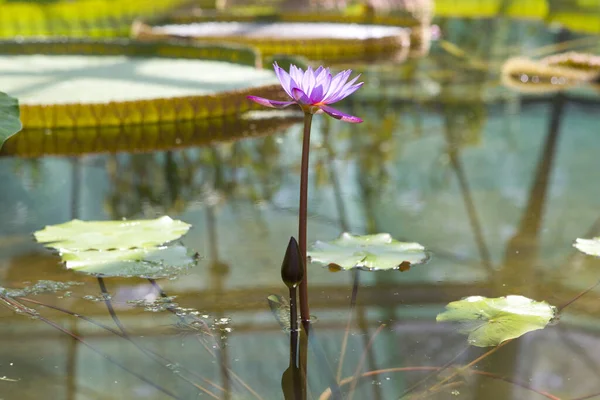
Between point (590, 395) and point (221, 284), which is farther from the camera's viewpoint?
point (221, 284)

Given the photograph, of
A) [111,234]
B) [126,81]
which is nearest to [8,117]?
[111,234]

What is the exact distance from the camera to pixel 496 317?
3.50 feet

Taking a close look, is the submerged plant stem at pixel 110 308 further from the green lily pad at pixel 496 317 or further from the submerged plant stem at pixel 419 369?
the green lily pad at pixel 496 317

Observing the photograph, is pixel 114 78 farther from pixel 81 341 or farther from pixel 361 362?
pixel 361 362

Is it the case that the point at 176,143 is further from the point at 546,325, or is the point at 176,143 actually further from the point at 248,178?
the point at 546,325

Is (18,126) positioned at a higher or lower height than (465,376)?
higher

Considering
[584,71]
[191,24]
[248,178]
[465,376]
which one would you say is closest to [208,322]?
[465,376]

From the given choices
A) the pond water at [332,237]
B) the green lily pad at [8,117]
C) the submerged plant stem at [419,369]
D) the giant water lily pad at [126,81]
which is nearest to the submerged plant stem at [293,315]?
the pond water at [332,237]

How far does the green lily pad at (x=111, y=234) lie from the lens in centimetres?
132

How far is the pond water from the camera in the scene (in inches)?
36.8

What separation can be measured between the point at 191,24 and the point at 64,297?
427cm

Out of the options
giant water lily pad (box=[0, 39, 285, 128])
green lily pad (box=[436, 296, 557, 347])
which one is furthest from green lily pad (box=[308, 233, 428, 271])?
giant water lily pad (box=[0, 39, 285, 128])

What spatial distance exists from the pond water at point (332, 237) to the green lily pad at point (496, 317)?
0.05ft

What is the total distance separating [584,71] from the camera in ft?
11.2
